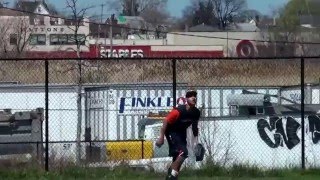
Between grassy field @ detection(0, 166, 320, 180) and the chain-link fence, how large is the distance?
1.33ft

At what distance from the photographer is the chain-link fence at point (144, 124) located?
64.9 ft

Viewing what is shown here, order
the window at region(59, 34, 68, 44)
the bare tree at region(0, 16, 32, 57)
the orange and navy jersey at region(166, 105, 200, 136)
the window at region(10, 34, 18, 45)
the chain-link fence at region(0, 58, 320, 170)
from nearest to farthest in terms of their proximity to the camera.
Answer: the orange and navy jersey at region(166, 105, 200, 136)
the chain-link fence at region(0, 58, 320, 170)
the bare tree at region(0, 16, 32, 57)
the window at region(10, 34, 18, 45)
the window at region(59, 34, 68, 44)

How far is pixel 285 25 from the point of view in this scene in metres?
61.7

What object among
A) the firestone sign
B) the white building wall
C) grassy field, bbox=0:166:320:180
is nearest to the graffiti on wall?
grassy field, bbox=0:166:320:180

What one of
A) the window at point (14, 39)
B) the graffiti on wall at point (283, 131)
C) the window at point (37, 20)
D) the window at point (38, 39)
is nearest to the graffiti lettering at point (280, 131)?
the graffiti on wall at point (283, 131)

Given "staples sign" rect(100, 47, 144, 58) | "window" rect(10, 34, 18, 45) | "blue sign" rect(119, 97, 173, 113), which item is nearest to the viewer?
"blue sign" rect(119, 97, 173, 113)

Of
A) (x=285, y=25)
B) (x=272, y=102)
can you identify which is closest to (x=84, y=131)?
(x=272, y=102)

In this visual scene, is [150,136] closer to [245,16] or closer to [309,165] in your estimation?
[309,165]

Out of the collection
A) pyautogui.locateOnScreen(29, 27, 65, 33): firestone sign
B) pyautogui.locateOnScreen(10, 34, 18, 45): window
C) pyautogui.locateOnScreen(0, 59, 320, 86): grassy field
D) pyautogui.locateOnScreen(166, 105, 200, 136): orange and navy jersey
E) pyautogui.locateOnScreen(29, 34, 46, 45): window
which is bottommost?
pyautogui.locateOnScreen(166, 105, 200, 136): orange and navy jersey

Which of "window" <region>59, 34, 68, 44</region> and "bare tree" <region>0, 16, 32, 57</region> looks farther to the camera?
"window" <region>59, 34, 68, 44</region>

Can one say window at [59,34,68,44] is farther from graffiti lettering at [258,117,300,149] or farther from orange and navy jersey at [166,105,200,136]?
orange and navy jersey at [166,105,200,136]

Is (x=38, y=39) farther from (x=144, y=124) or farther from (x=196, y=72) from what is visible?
(x=144, y=124)

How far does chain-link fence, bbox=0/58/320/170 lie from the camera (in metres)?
19.8

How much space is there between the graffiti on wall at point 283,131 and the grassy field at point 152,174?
190 centimetres
